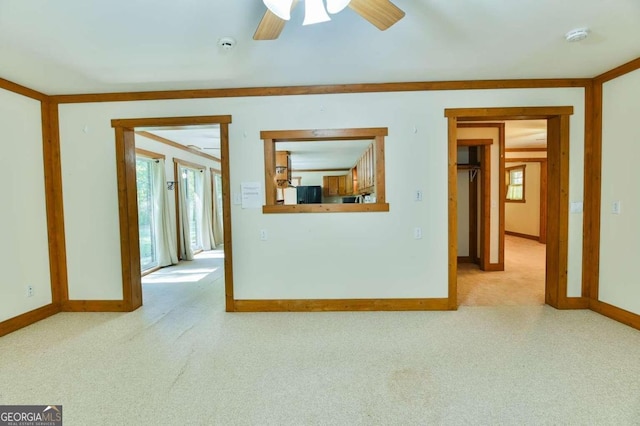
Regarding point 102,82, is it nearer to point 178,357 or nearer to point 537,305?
point 178,357

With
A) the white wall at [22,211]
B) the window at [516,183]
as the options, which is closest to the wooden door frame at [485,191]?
the window at [516,183]

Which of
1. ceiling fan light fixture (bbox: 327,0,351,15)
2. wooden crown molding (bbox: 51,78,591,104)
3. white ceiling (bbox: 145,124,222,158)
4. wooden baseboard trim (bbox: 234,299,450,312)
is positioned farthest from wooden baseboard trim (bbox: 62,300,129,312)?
ceiling fan light fixture (bbox: 327,0,351,15)

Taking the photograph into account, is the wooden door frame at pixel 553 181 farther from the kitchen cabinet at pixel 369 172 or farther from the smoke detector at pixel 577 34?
the kitchen cabinet at pixel 369 172

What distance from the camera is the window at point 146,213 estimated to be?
508 centimetres

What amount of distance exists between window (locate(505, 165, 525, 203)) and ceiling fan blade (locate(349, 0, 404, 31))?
833cm

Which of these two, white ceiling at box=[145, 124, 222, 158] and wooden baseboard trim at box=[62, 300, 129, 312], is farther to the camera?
white ceiling at box=[145, 124, 222, 158]

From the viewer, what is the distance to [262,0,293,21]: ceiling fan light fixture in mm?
1473

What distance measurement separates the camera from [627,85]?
8.66 ft

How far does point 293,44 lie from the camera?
2211mm

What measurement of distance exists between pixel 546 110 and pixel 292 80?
2.66m

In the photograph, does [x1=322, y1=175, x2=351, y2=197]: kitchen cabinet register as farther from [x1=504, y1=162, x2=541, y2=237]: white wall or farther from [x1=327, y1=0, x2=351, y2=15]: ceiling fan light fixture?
[x1=327, y1=0, x2=351, y2=15]: ceiling fan light fixture

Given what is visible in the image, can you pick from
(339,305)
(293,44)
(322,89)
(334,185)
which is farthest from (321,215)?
(334,185)

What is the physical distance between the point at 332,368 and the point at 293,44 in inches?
97.5

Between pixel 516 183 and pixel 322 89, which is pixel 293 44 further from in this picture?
pixel 516 183
